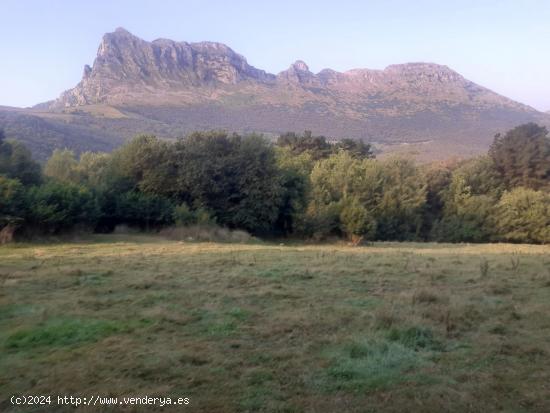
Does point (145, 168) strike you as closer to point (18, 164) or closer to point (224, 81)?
point (18, 164)

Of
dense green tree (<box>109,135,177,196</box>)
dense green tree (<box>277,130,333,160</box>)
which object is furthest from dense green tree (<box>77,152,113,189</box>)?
dense green tree (<box>277,130,333,160</box>)

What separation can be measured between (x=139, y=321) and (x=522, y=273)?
10.8 m

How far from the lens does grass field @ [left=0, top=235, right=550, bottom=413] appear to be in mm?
5695

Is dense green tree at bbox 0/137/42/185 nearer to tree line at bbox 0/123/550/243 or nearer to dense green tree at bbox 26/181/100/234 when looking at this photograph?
A: tree line at bbox 0/123/550/243

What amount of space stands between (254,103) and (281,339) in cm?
11526

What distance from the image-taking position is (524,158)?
50531 millimetres

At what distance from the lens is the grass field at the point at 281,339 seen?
5.70m

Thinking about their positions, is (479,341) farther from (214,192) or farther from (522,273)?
(214,192)

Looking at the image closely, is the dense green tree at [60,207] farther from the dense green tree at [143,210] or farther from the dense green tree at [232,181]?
the dense green tree at [232,181]

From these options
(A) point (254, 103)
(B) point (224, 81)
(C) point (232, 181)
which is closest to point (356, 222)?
(C) point (232, 181)

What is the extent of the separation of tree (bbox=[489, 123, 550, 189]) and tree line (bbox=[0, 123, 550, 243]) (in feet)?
0.31

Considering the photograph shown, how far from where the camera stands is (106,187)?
3184 centimetres

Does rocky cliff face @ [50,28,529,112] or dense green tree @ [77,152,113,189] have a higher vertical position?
rocky cliff face @ [50,28,529,112]

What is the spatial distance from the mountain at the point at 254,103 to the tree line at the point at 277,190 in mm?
23391
